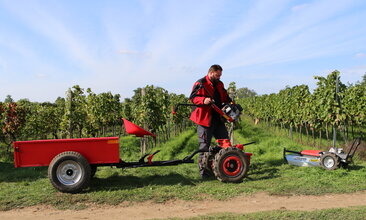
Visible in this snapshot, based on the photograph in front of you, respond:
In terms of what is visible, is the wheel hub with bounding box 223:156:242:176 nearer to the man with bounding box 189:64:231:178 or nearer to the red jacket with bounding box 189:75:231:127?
the man with bounding box 189:64:231:178

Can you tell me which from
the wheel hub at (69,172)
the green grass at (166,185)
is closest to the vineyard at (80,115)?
the green grass at (166,185)

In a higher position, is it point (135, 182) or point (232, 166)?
point (232, 166)

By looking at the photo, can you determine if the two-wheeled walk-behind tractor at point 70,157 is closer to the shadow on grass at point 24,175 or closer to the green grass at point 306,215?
the shadow on grass at point 24,175

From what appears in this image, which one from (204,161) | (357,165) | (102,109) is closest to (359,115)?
(357,165)

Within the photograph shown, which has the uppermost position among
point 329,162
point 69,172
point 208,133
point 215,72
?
point 215,72

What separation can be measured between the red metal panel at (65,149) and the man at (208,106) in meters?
1.80

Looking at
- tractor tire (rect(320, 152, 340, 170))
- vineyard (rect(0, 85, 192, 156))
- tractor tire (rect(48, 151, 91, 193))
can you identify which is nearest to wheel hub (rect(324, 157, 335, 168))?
tractor tire (rect(320, 152, 340, 170))

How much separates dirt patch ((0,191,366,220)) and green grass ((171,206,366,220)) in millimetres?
214

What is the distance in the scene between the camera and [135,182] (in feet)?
17.5

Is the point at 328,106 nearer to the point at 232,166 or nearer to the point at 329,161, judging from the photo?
the point at 329,161

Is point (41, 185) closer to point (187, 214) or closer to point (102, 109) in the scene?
point (187, 214)

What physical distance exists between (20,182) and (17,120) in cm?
777

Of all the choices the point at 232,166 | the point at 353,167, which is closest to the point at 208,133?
the point at 232,166

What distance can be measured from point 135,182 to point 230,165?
1853 millimetres
